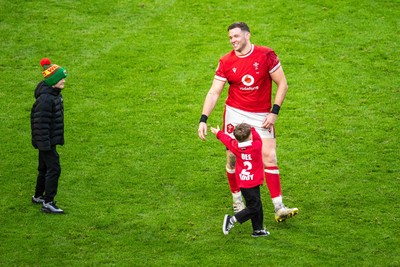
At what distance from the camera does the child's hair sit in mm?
9758

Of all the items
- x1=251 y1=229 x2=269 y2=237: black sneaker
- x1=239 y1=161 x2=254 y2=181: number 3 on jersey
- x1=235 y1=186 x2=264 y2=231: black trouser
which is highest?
x1=239 y1=161 x2=254 y2=181: number 3 on jersey

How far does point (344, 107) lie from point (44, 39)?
714 centimetres

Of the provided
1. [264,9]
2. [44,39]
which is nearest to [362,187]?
[264,9]

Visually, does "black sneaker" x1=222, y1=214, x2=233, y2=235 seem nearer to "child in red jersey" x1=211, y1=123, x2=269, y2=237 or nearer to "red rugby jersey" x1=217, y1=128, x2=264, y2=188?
"child in red jersey" x1=211, y1=123, x2=269, y2=237

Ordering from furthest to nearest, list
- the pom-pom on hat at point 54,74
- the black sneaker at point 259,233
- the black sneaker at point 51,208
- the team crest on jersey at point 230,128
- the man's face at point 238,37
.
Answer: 1. the black sneaker at point 51,208
2. the pom-pom on hat at point 54,74
3. the team crest on jersey at point 230,128
4. the man's face at point 238,37
5. the black sneaker at point 259,233

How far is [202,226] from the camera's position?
10555 millimetres

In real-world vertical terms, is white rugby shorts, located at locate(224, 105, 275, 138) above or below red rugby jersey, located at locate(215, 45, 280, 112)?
below

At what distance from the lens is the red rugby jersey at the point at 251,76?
10523mm

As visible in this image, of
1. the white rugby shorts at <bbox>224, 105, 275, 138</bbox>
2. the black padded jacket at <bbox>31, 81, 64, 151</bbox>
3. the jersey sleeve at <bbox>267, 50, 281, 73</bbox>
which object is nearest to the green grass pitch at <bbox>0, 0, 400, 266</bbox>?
the black padded jacket at <bbox>31, 81, 64, 151</bbox>

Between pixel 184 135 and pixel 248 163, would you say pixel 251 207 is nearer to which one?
pixel 248 163

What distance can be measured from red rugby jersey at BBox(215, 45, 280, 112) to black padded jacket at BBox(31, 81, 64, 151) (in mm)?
2334

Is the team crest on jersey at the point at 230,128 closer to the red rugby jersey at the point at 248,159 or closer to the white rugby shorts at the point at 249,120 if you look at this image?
the white rugby shorts at the point at 249,120

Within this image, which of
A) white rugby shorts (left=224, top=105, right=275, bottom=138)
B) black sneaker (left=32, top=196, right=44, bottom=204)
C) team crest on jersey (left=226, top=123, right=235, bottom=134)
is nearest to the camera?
white rugby shorts (left=224, top=105, right=275, bottom=138)

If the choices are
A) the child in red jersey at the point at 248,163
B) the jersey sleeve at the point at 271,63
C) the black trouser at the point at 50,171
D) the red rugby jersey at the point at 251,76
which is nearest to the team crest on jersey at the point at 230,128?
the red rugby jersey at the point at 251,76
